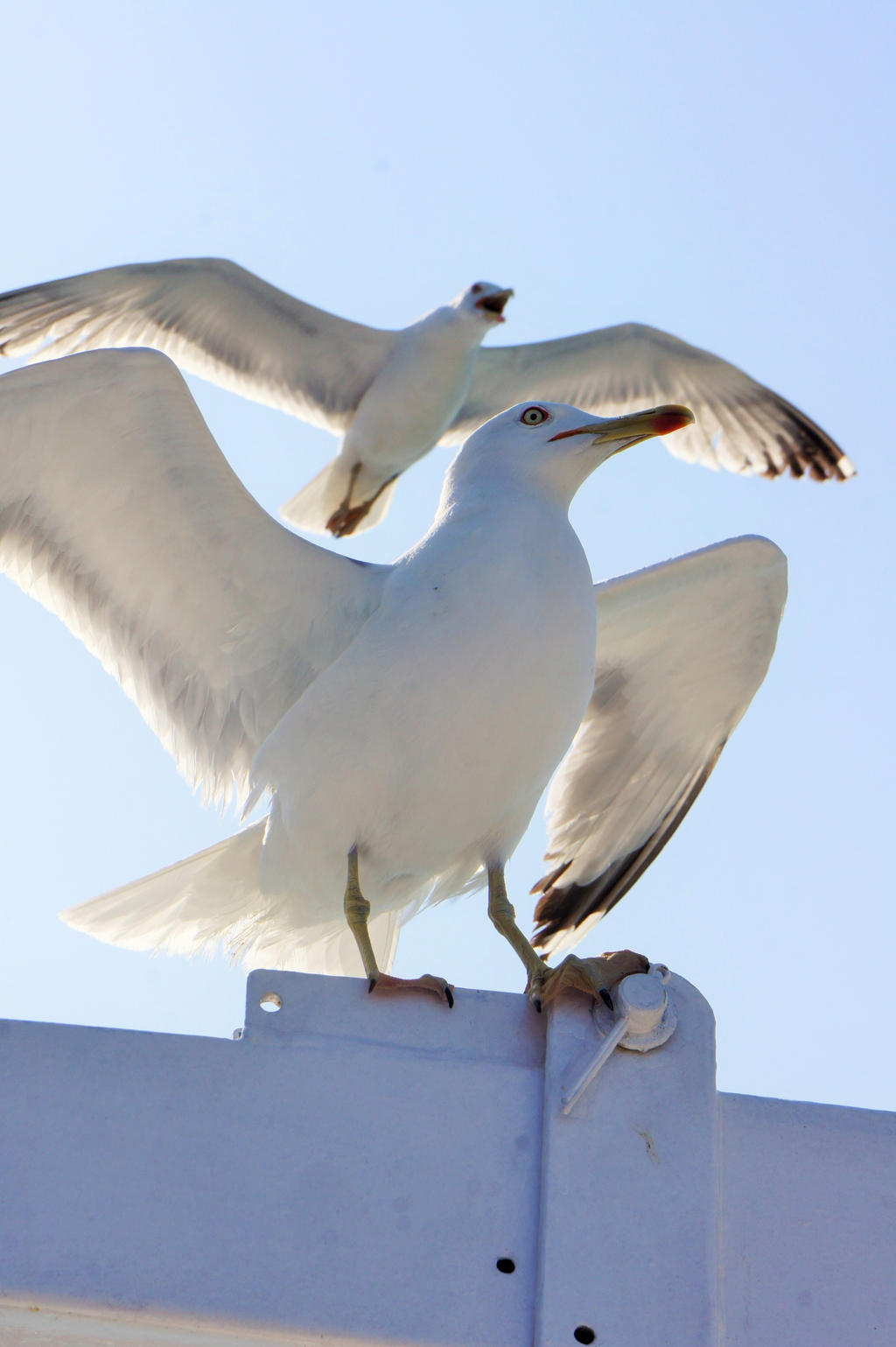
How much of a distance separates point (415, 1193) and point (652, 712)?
131 inches

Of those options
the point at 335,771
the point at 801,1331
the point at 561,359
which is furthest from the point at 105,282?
the point at 801,1331

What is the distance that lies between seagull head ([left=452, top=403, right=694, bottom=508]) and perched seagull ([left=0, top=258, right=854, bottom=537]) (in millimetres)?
3966

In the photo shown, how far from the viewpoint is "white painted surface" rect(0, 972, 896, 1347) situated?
281 centimetres

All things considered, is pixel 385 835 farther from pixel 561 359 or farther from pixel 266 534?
pixel 561 359

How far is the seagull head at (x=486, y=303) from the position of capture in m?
9.68

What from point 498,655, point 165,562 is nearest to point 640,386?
point 165,562

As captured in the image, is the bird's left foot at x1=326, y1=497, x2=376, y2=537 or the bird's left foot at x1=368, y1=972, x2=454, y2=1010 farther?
the bird's left foot at x1=326, y1=497, x2=376, y2=537

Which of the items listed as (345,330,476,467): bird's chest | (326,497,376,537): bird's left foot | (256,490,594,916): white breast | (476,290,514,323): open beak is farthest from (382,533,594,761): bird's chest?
(476,290,514,323): open beak

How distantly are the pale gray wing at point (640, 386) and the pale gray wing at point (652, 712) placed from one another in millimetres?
3720

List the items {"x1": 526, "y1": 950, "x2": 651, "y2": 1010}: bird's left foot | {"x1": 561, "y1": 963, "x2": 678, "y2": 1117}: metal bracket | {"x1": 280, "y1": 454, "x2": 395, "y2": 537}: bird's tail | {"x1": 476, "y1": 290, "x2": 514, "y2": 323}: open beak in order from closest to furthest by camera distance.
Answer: {"x1": 561, "y1": 963, "x2": 678, "y2": 1117}: metal bracket → {"x1": 526, "y1": 950, "x2": 651, "y2": 1010}: bird's left foot → {"x1": 280, "y1": 454, "x2": 395, "y2": 537}: bird's tail → {"x1": 476, "y1": 290, "x2": 514, "y2": 323}: open beak

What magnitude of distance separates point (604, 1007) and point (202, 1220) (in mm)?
832

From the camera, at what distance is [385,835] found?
15.3 feet

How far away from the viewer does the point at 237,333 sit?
994 cm

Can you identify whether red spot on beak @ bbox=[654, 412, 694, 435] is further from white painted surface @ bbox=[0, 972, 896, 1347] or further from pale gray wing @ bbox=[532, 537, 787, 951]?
white painted surface @ bbox=[0, 972, 896, 1347]
